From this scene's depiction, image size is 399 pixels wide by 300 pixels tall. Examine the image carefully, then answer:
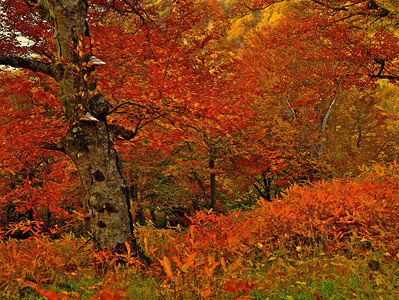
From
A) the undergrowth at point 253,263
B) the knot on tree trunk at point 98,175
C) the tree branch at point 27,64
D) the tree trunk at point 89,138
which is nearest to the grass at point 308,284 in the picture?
the undergrowth at point 253,263

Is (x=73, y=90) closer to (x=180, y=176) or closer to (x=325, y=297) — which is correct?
(x=325, y=297)

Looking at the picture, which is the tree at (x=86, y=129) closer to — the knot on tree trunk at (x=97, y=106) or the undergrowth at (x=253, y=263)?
the knot on tree trunk at (x=97, y=106)

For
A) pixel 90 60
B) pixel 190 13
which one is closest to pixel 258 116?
pixel 190 13

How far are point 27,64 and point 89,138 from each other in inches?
61.4

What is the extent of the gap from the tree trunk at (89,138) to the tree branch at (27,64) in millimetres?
117

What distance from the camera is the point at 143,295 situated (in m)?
2.43

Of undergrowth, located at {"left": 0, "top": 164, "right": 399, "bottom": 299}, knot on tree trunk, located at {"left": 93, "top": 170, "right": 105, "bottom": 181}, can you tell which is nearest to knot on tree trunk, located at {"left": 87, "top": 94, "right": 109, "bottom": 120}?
knot on tree trunk, located at {"left": 93, "top": 170, "right": 105, "bottom": 181}

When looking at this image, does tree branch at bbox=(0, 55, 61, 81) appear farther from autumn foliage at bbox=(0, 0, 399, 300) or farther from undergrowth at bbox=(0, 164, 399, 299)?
undergrowth at bbox=(0, 164, 399, 299)

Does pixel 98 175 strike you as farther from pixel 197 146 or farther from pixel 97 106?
pixel 197 146

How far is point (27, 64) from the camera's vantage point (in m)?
3.84

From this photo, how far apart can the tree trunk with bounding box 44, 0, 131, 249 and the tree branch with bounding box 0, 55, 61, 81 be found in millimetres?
117

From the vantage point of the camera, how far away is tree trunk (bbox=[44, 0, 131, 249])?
12.0 feet

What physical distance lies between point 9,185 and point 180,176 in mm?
10531

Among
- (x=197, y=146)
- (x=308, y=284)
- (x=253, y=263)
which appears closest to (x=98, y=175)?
(x=253, y=263)
